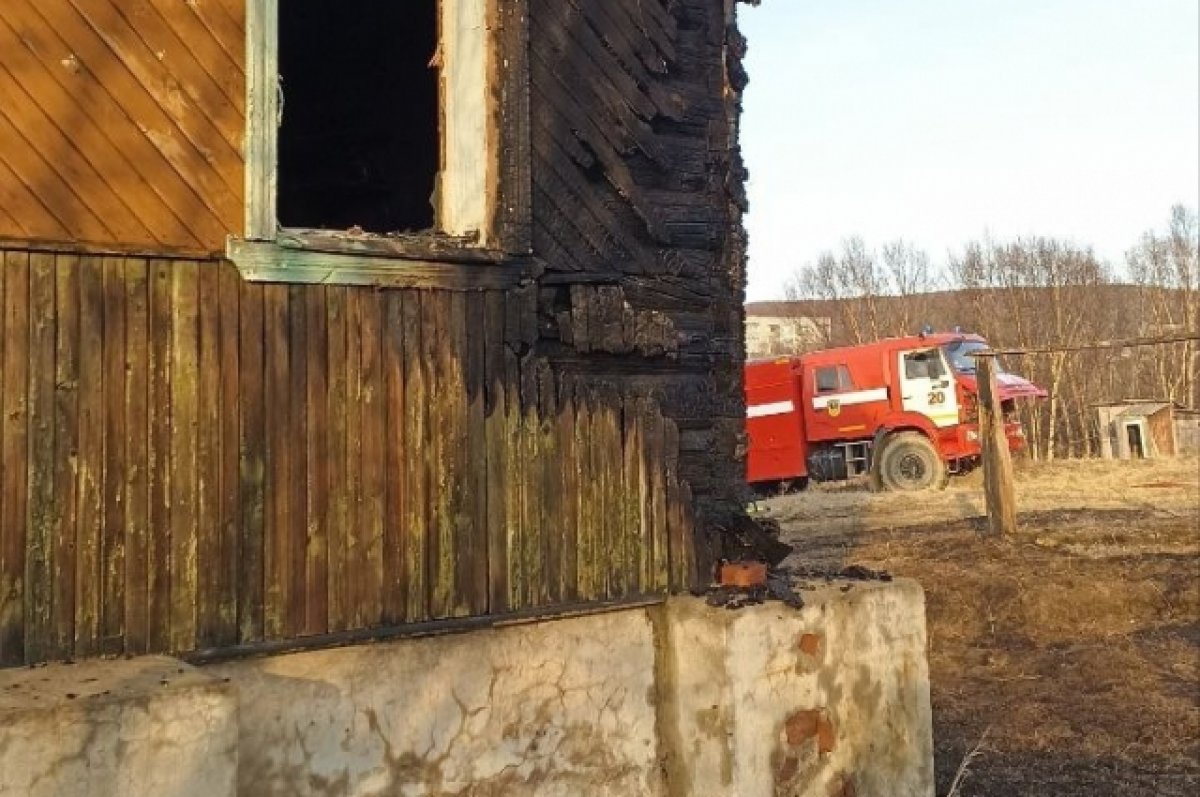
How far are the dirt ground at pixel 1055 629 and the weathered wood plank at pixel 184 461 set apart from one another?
3.96 meters

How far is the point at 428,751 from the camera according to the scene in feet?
10.3

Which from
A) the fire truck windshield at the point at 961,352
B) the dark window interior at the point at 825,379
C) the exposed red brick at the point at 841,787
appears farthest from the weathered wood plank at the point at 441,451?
the dark window interior at the point at 825,379

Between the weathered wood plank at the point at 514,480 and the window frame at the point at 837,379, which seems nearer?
the weathered wood plank at the point at 514,480

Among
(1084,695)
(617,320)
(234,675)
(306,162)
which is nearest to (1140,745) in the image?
(1084,695)

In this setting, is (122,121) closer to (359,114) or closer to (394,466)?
(394,466)

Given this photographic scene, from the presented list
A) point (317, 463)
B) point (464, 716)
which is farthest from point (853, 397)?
point (317, 463)

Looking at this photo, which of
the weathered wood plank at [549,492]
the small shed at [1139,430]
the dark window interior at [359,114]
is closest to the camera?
the weathered wood plank at [549,492]

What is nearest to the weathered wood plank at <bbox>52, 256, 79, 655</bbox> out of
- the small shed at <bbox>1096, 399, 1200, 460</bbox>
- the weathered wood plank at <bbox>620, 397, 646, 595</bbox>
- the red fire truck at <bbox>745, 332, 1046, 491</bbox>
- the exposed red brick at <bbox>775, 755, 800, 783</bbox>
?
the weathered wood plank at <bbox>620, 397, 646, 595</bbox>

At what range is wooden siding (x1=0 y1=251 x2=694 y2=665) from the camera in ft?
8.64

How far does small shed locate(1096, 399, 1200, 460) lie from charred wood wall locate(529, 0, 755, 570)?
22351 mm

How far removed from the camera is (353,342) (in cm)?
313

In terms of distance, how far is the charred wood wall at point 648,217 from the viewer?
366 centimetres

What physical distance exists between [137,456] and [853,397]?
17.2 m

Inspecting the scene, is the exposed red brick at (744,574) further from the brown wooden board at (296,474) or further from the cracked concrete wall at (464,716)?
the brown wooden board at (296,474)
